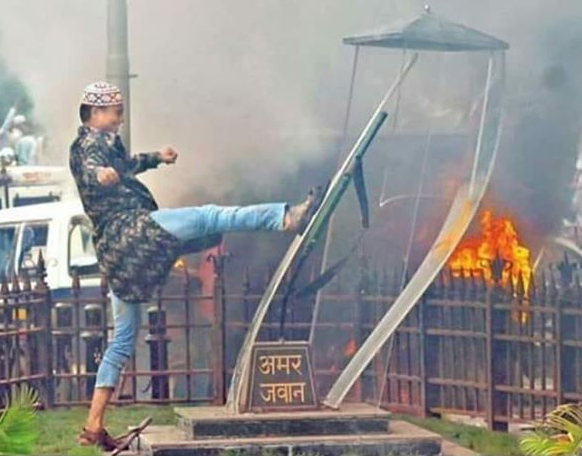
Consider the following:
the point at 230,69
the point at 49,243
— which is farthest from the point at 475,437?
the point at 49,243

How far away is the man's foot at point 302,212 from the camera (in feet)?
43.4

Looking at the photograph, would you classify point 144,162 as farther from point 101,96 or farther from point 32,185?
point 32,185

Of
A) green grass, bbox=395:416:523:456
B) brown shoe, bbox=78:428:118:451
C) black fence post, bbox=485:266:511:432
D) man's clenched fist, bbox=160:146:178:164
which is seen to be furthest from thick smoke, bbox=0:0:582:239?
green grass, bbox=395:416:523:456

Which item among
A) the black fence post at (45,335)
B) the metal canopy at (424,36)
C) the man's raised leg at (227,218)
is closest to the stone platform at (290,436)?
the black fence post at (45,335)

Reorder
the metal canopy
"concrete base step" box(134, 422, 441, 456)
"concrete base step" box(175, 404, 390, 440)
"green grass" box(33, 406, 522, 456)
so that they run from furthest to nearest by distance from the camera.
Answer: the metal canopy → "green grass" box(33, 406, 522, 456) → "concrete base step" box(175, 404, 390, 440) → "concrete base step" box(134, 422, 441, 456)

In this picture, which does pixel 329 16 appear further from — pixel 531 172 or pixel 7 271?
pixel 7 271

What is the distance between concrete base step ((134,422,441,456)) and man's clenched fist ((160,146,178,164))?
1.71 meters

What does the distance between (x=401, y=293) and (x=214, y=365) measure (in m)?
1.27

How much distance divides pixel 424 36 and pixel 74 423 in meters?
3.26

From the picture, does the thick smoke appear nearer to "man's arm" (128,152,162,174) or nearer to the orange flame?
"man's arm" (128,152,162,174)

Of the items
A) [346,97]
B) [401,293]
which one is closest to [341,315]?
[401,293]

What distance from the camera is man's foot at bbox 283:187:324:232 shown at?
13234 millimetres

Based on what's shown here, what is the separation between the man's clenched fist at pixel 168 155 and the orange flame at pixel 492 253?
189 cm

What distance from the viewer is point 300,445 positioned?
12852mm
